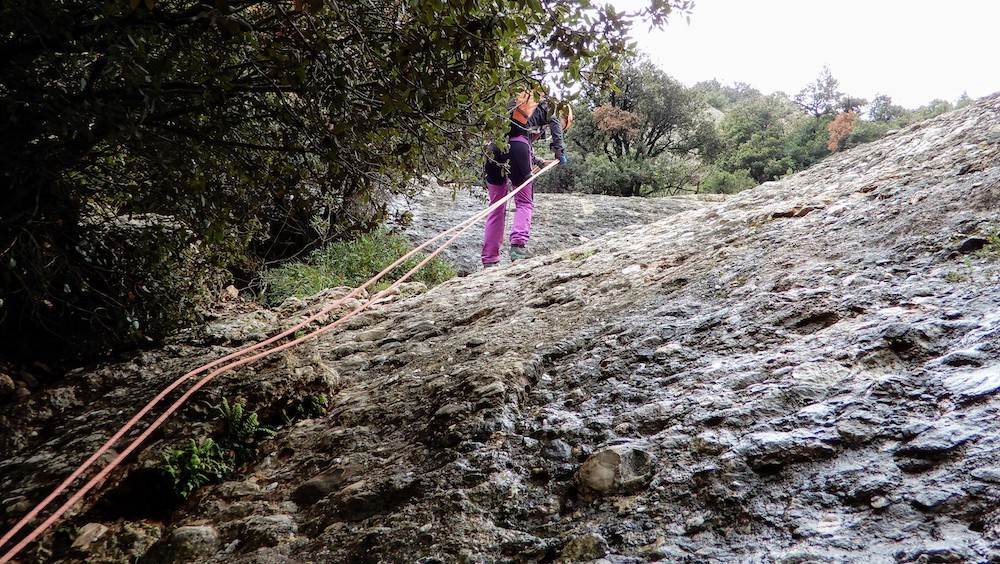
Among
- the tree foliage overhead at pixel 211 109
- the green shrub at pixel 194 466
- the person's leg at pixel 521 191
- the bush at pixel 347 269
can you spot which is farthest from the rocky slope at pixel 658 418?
the bush at pixel 347 269

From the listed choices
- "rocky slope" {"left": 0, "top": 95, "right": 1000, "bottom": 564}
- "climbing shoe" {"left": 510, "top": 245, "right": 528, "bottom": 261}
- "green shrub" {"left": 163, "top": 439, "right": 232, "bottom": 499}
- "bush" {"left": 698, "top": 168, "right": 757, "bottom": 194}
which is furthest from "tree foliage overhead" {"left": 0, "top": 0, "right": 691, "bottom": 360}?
"bush" {"left": 698, "top": 168, "right": 757, "bottom": 194}

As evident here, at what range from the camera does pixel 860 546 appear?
57.2 inches

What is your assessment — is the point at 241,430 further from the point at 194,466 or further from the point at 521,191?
the point at 521,191

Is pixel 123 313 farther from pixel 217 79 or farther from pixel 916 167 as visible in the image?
pixel 916 167

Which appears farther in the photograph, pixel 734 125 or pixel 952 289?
pixel 734 125

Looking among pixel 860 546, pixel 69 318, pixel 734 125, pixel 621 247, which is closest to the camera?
pixel 860 546

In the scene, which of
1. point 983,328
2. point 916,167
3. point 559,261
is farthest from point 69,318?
point 916,167

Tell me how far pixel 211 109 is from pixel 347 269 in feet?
19.1

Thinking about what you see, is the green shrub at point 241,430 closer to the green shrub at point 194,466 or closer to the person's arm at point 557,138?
the green shrub at point 194,466

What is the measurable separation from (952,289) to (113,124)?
3.67 metres

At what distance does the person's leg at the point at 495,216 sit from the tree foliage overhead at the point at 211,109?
9.37 ft

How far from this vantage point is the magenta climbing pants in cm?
699

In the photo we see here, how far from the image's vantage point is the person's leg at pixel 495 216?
6.99 meters

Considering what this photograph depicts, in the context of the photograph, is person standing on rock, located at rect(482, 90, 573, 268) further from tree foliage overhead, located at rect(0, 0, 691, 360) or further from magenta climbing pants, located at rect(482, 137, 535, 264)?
tree foliage overhead, located at rect(0, 0, 691, 360)
